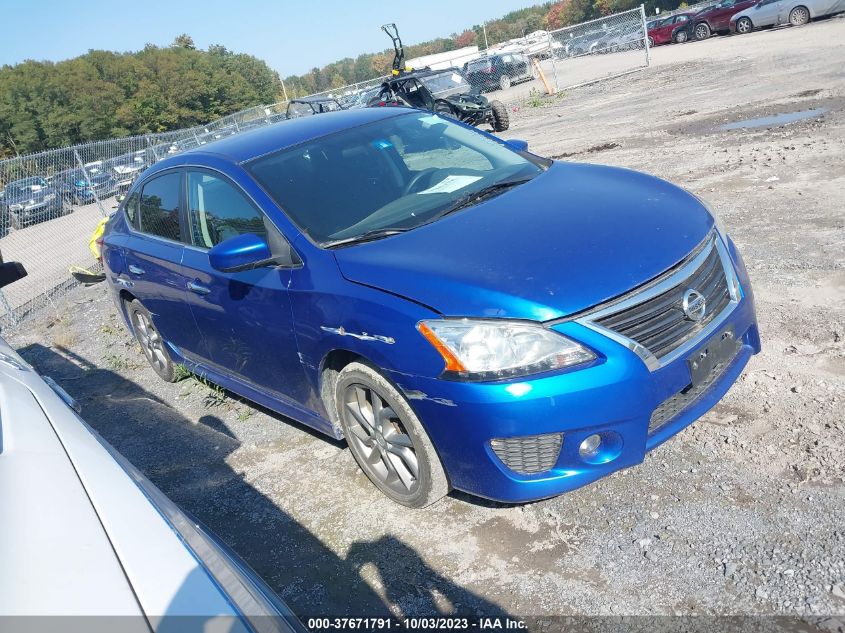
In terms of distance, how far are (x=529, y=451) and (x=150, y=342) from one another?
4005 millimetres

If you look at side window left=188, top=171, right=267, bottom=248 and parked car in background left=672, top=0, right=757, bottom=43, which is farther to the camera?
parked car in background left=672, top=0, right=757, bottom=43

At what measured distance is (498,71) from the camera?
100 feet

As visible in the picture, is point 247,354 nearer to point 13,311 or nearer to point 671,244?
point 671,244

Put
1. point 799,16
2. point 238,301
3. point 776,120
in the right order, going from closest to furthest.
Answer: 1. point 238,301
2. point 776,120
3. point 799,16

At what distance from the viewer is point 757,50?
19.6 meters

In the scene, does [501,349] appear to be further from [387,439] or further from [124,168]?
[124,168]

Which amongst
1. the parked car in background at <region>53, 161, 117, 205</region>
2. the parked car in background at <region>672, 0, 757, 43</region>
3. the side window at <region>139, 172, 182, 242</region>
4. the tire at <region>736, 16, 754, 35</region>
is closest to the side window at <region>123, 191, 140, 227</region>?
the side window at <region>139, 172, 182, 242</region>

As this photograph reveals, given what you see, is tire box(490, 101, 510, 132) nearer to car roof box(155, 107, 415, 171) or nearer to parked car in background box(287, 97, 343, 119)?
parked car in background box(287, 97, 343, 119)

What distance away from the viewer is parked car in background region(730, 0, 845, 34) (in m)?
22.9

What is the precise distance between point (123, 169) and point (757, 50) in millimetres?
17080

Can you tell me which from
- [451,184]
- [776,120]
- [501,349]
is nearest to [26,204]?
[451,184]

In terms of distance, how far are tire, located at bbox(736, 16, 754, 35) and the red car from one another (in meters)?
5.34

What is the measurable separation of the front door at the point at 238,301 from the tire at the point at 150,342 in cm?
125

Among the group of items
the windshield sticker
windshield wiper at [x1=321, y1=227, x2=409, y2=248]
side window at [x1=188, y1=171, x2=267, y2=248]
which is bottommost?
windshield wiper at [x1=321, y1=227, x2=409, y2=248]
